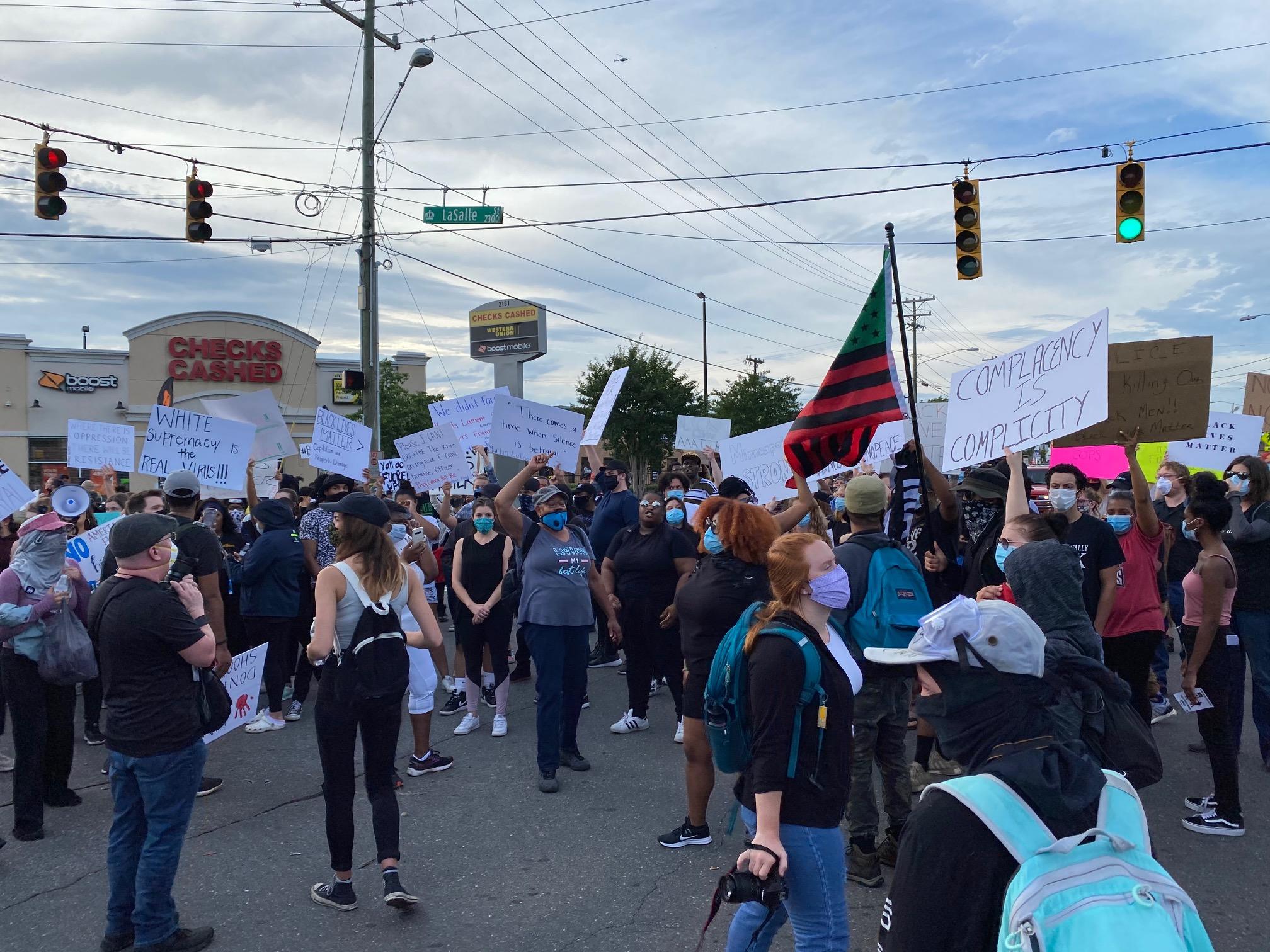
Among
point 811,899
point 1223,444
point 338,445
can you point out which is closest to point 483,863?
point 811,899

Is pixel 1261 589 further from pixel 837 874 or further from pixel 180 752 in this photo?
pixel 180 752

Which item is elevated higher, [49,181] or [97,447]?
[49,181]

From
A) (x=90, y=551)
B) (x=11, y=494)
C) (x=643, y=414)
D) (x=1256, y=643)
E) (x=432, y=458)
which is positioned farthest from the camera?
(x=643, y=414)

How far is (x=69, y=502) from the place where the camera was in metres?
7.86

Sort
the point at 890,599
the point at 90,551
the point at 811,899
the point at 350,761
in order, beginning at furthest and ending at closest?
the point at 90,551 < the point at 890,599 < the point at 350,761 < the point at 811,899

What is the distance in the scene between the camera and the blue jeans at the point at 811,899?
3.08m

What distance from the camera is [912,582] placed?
4918mm

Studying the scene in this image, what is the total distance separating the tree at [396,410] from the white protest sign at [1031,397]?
126 ft

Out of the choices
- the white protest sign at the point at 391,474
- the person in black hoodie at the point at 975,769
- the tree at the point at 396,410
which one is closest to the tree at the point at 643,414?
the tree at the point at 396,410

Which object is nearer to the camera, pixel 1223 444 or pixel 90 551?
pixel 90 551

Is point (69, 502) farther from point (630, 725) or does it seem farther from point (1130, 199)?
A: point (1130, 199)

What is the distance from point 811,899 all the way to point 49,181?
507 inches

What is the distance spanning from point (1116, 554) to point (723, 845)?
2722 mm

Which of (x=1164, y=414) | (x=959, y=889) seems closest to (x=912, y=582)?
(x=1164, y=414)
